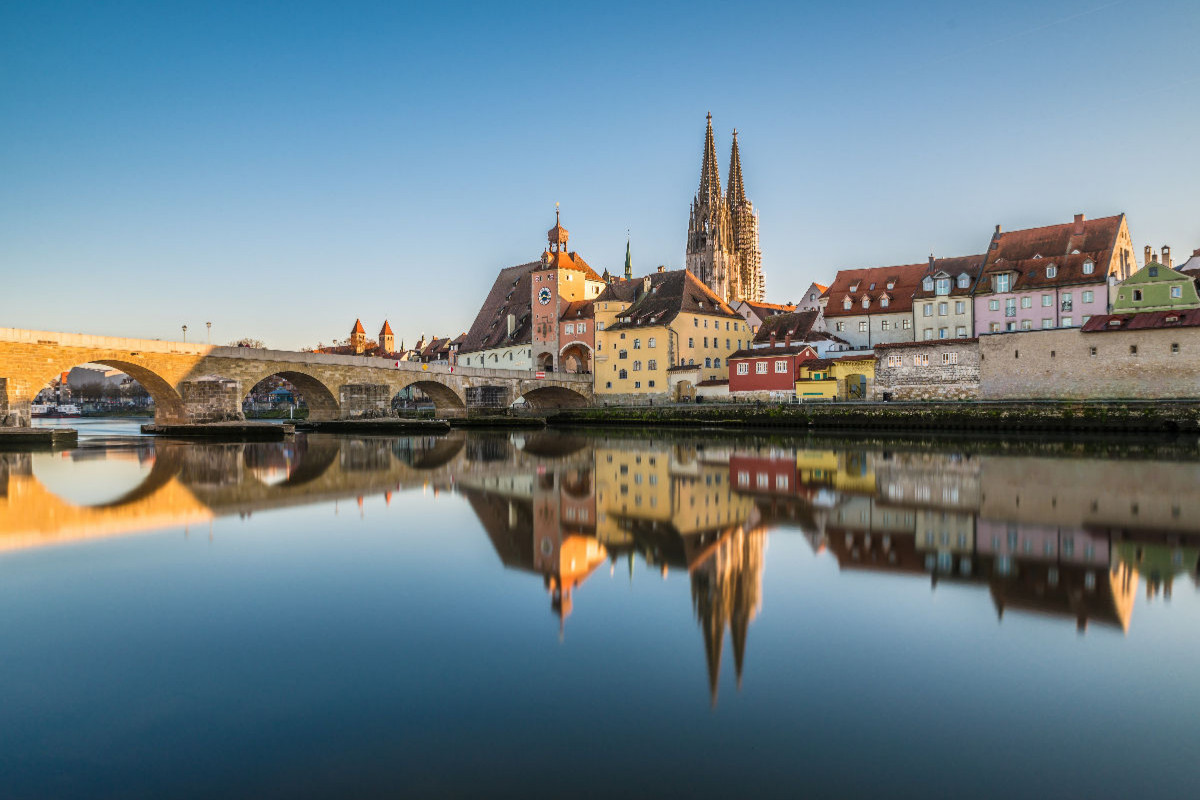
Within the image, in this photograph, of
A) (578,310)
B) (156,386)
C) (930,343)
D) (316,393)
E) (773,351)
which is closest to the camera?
(156,386)

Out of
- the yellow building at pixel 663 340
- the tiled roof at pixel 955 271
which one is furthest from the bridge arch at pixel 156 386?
the tiled roof at pixel 955 271

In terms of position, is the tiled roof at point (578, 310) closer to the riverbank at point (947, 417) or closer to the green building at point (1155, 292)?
the riverbank at point (947, 417)

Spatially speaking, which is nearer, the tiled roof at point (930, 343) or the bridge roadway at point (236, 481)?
the bridge roadway at point (236, 481)

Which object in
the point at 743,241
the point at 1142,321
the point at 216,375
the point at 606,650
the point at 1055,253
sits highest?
the point at 743,241

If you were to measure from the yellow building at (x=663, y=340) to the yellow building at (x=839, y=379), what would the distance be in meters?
7.91

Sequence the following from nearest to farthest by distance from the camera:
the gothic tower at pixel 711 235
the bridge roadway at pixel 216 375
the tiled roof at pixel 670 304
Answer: the bridge roadway at pixel 216 375, the tiled roof at pixel 670 304, the gothic tower at pixel 711 235

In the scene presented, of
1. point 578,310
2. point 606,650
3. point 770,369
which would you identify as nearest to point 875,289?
point 770,369

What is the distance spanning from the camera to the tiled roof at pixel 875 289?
4888cm

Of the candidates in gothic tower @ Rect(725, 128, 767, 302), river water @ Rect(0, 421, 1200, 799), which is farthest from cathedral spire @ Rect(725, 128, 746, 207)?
river water @ Rect(0, 421, 1200, 799)

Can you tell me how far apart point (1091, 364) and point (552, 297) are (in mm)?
38468

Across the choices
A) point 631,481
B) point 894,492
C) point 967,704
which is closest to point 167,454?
point 631,481

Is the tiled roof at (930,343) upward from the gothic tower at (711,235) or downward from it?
downward

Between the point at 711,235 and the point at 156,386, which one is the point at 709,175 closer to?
the point at 711,235

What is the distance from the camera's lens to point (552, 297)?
62781 millimetres
